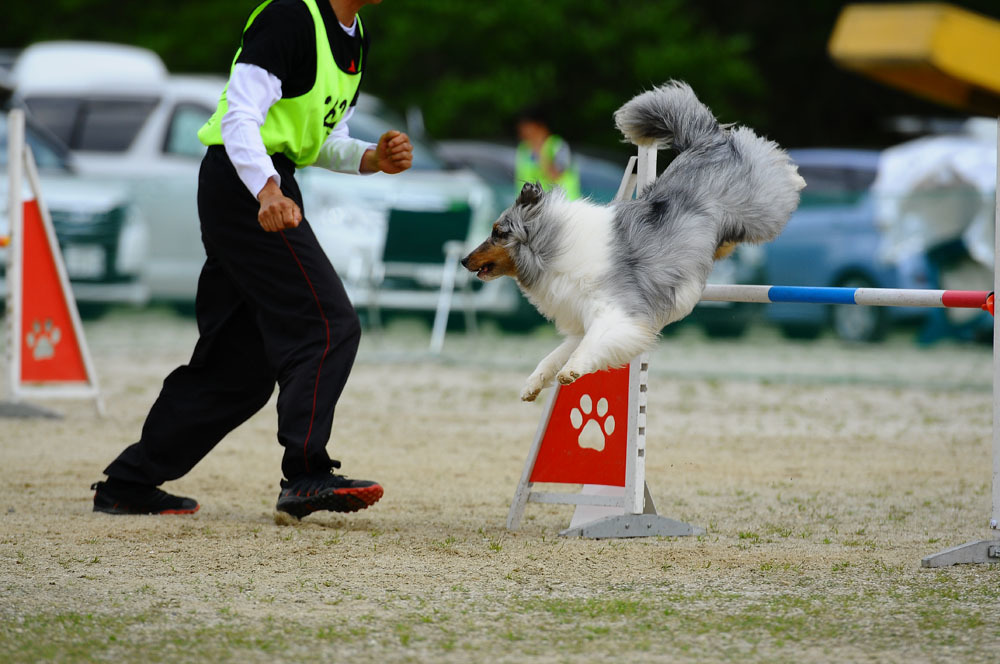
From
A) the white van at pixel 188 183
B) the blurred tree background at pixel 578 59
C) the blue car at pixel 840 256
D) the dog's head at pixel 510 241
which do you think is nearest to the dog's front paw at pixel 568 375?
the dog's head at pixel 510 241

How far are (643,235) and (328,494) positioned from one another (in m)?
1.44

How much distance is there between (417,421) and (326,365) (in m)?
3.67

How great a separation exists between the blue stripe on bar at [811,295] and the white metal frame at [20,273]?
4.78 meters

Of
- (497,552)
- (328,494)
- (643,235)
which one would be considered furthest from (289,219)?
(497,552)

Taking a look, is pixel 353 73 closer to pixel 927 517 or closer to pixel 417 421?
pixel 927 517

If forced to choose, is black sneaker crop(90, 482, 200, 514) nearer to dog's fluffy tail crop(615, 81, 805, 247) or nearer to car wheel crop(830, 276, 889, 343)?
dog's fluffy tail crop(615, 81, 805, 247)

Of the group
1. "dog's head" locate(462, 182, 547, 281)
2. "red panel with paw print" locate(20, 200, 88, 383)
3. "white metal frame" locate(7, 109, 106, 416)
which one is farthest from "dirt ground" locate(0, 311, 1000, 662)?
"dog's head" locate(462, 182, 547, 281)

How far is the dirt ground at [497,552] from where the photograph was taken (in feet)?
11.8

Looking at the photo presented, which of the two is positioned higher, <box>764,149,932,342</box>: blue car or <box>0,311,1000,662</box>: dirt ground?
<box>764,149,932,342</box>: blue car

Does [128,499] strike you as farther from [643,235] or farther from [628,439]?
[643,235]

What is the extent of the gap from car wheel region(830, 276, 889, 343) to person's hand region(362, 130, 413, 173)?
8558 mm

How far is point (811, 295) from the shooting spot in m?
4.87

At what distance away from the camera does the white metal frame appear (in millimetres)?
8008

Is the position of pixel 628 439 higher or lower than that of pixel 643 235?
lower
